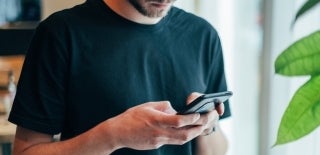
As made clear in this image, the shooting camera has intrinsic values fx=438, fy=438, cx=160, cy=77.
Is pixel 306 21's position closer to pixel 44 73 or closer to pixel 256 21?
pixel 256 21

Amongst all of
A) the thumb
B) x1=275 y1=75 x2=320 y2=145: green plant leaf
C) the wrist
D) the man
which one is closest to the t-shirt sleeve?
the man

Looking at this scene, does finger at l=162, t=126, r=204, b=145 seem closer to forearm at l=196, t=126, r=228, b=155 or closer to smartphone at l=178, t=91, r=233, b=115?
smartphone at l=178, t=91, r=233, b=115

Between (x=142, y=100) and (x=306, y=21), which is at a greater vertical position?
(x=306, y=21)

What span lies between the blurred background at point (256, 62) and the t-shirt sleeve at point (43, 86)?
0.61 m

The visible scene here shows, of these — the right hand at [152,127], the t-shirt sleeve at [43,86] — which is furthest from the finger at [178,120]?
the t-shirt sleeve at [43,86]

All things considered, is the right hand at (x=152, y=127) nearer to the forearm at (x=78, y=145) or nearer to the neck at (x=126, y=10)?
the forearm at (x=78, y=145)

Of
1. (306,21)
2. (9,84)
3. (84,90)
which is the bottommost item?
(9,84)

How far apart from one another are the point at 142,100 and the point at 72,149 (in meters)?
0.19

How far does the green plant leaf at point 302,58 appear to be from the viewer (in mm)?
632

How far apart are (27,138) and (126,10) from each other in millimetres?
347

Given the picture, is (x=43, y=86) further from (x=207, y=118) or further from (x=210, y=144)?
(x=210, y=144)

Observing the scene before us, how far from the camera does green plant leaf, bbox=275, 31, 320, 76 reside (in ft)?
2.07

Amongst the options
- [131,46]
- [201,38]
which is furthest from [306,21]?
[131,46]

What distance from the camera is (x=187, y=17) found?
3.59 feet
